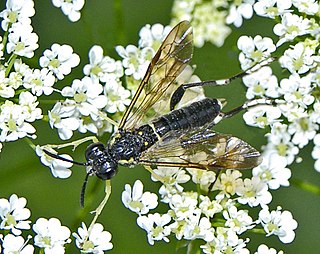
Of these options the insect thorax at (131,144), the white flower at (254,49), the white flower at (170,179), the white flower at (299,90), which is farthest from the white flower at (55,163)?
the white flower at (299,90)

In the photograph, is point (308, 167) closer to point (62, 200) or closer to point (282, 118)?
point (282, 118)

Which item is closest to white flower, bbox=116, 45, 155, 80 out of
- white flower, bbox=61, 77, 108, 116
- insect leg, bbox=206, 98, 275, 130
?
white flower, bbox=61, 77, 108, 116

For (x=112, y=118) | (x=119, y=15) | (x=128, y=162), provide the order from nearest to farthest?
1. (x=128, y=162)
2. (x=112, y=118)
3. (x=119, y=15)

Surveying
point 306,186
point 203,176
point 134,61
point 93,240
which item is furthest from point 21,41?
point 306,186

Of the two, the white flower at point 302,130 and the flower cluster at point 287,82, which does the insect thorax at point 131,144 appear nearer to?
the flower cluster at point 287,82

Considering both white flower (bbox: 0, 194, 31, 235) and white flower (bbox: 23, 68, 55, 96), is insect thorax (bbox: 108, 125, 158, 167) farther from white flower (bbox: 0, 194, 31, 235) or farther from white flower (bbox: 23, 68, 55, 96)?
white flower (bbox: 0, 194, 31, 235)

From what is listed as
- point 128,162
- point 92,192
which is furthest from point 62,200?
point 128,162

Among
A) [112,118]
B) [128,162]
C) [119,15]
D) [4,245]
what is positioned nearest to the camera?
[4,245]

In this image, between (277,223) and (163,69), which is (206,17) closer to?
(163,69)
